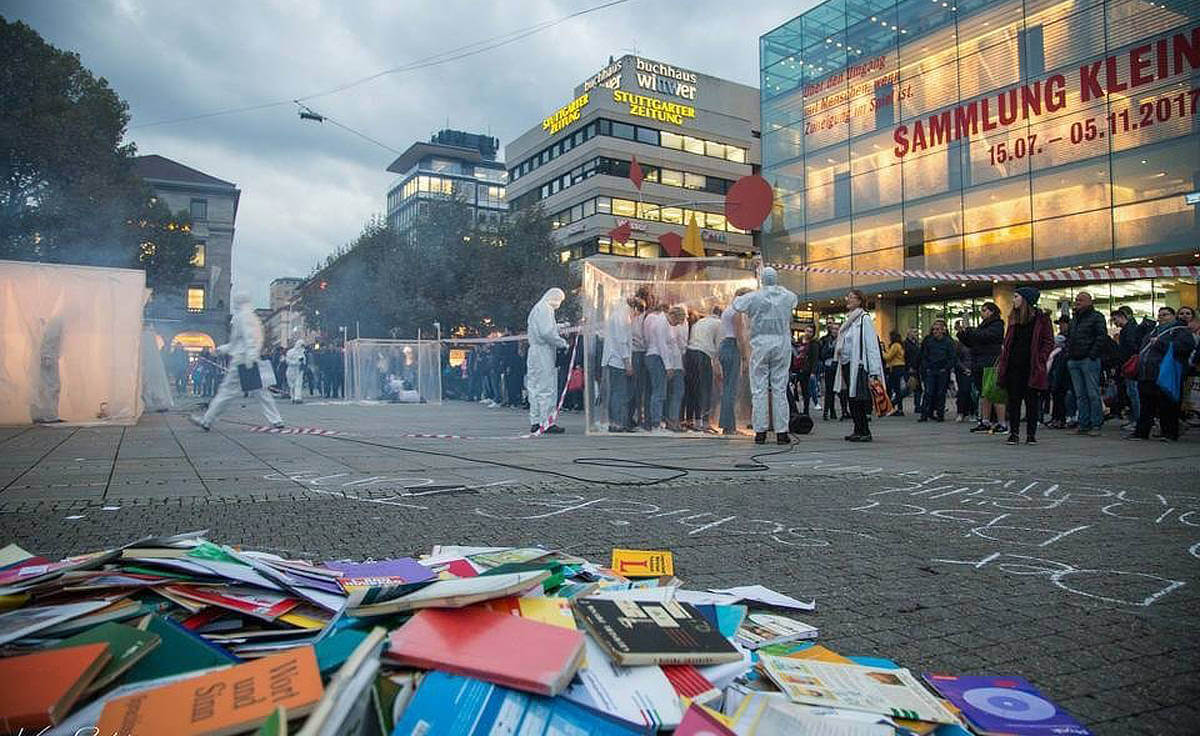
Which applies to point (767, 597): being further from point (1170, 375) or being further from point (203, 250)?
point (203, 250)

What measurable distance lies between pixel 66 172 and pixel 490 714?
25.4 metres

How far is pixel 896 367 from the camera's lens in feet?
49.2

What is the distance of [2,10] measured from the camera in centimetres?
329

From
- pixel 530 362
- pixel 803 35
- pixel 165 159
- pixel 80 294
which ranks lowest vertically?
pixel 530 362

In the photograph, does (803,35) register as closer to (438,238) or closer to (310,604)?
(438,238)

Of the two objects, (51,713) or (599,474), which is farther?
(599,474)

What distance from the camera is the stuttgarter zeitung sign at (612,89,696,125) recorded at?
53062 millimetres

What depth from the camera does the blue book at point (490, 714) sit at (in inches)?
54.1

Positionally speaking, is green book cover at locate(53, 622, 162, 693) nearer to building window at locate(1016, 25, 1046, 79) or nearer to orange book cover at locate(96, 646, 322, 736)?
orange book cover at locate(96, 646, 322, 736)

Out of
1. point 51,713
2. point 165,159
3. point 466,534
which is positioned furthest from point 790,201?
point 165,159

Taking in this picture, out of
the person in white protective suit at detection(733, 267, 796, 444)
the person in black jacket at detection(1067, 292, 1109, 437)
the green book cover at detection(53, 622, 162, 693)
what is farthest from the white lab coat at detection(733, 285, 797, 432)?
the green book cover at detection(53, 622, 162, 693)

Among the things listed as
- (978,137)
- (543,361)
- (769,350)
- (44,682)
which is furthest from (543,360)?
(978,137)

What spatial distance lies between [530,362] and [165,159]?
6796 cm

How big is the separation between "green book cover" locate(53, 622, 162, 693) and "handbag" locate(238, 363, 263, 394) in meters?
10.1
